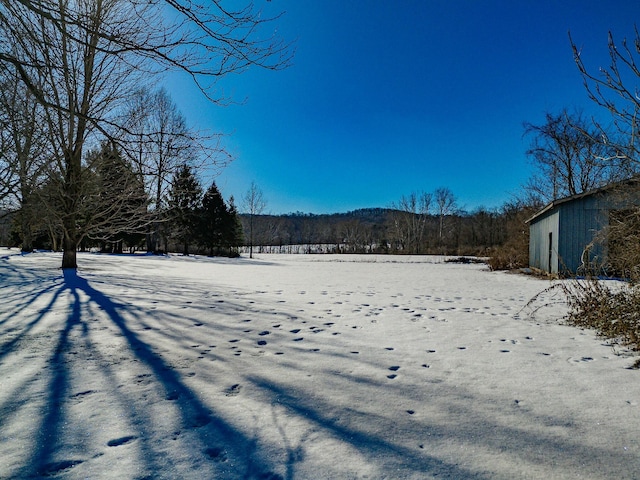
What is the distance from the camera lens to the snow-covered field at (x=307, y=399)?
165 cm

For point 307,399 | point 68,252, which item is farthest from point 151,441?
point 68,252

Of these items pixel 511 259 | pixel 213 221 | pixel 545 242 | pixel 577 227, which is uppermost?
pixel 213 221

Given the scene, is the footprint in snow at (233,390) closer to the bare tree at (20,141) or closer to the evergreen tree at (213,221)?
the bare tree at (20,141)

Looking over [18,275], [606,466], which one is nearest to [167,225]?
[18,275]

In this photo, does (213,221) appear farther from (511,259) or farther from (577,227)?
(577,227)

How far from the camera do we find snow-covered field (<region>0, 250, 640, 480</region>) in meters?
1.65

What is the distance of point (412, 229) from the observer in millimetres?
50969

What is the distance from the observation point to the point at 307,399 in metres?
2.32

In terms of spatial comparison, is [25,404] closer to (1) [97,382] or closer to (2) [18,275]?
(1) [97,382]

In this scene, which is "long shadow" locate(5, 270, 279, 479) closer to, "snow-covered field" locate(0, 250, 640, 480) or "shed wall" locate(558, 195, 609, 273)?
"snow-covered field" locate(0, 250, 640, 480)

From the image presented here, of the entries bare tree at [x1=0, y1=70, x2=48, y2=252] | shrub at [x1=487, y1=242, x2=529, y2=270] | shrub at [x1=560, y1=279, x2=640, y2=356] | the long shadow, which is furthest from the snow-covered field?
shrub at [x1=487, y1=242, x2=529, y2=270]

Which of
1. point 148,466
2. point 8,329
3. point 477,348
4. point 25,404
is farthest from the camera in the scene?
point 8,329

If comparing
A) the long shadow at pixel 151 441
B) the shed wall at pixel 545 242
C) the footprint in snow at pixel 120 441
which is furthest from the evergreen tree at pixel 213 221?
the footprint in snow at pixel 120 441

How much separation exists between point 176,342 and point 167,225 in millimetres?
28964
